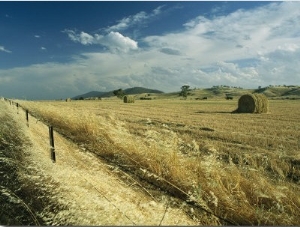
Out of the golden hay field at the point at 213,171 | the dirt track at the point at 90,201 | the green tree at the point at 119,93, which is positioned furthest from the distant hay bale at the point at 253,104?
the green tree at the point at 119,93

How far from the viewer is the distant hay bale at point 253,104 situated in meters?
33.7

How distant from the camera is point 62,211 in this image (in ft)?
14.4

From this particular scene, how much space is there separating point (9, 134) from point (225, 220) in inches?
272

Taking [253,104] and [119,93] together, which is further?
[119,93]

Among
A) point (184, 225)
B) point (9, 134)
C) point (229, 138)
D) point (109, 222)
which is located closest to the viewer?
point (109, 222)

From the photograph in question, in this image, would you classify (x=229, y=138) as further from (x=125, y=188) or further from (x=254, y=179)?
(x=125, y=188)

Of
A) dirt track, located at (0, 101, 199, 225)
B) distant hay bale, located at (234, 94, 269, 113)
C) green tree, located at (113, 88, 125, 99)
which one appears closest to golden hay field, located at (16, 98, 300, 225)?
dirt track, located at (0, 101, 199, 225)

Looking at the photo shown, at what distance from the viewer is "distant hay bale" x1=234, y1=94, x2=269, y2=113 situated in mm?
33688

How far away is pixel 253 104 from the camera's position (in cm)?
3372

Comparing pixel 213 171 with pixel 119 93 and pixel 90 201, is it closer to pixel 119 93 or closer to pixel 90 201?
pixel 90 201

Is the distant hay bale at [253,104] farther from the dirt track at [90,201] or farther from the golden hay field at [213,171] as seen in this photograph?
the dirt track at [90,201]

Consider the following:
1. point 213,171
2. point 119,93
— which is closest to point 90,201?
point 213,171

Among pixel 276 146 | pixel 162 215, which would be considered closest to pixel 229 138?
pixel 276 146

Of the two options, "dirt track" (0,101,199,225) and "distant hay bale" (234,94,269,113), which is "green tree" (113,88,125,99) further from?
"dirt track" (0,101,199,225)
